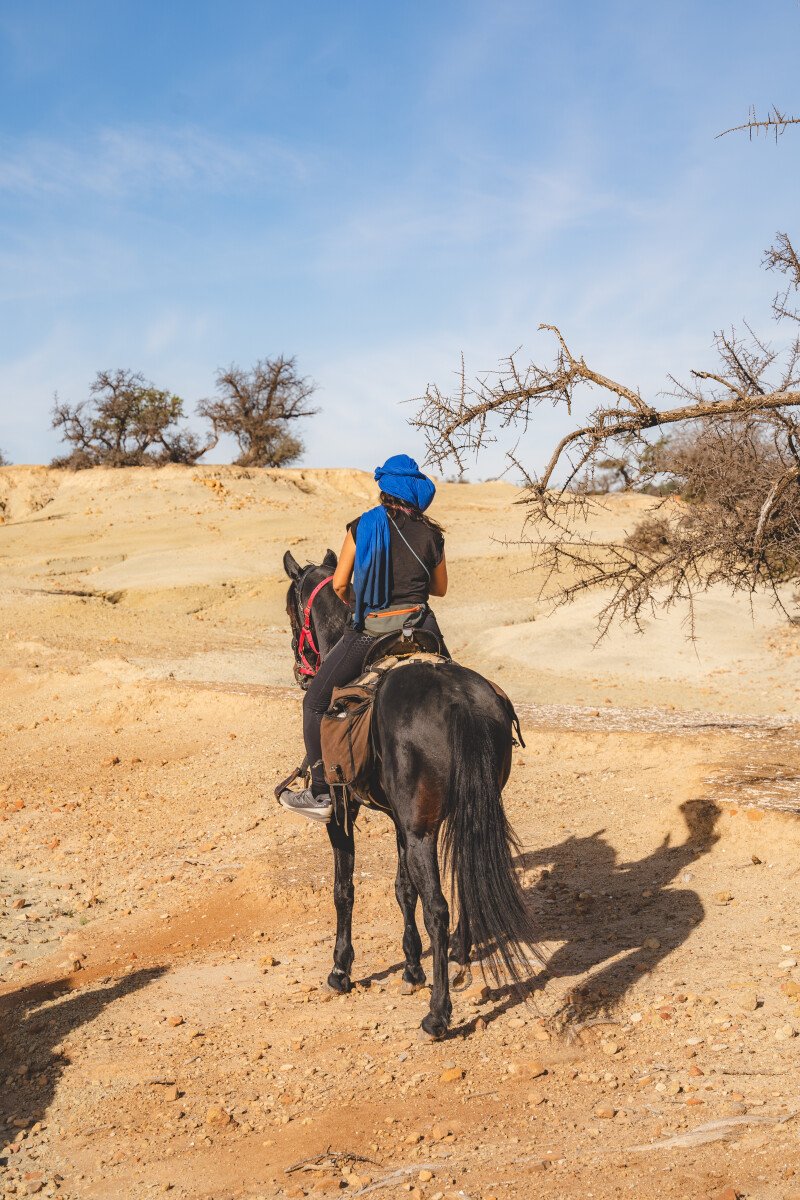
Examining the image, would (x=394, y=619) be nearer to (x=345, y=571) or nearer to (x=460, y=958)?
(x=345, y=571)

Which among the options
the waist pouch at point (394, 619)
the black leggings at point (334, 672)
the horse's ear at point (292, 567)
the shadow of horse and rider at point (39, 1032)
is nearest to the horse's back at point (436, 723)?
the waist pouch at point (394, 619)

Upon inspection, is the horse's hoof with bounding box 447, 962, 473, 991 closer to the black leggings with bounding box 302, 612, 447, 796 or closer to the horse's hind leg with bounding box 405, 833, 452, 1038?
the horse's hind leg with bounding box 405, 833, 452, 1038

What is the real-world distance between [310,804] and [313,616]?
1126 millimetres

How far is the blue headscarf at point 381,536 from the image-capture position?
18.7 ft

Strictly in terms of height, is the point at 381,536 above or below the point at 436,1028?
above

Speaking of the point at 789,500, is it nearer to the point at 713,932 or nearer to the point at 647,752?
the point at 713,932

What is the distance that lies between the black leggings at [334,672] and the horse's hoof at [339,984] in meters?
1.04

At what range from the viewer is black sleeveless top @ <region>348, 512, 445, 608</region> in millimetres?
5754

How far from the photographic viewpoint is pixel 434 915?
16.5 ft

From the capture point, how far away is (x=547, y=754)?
10648 mm

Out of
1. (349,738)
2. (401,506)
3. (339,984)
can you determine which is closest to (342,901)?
(339,984)

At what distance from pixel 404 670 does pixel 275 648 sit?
1382 cm

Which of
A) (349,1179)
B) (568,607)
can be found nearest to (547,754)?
(349,1179)

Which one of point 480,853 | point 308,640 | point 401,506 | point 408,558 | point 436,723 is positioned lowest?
point 480,853
